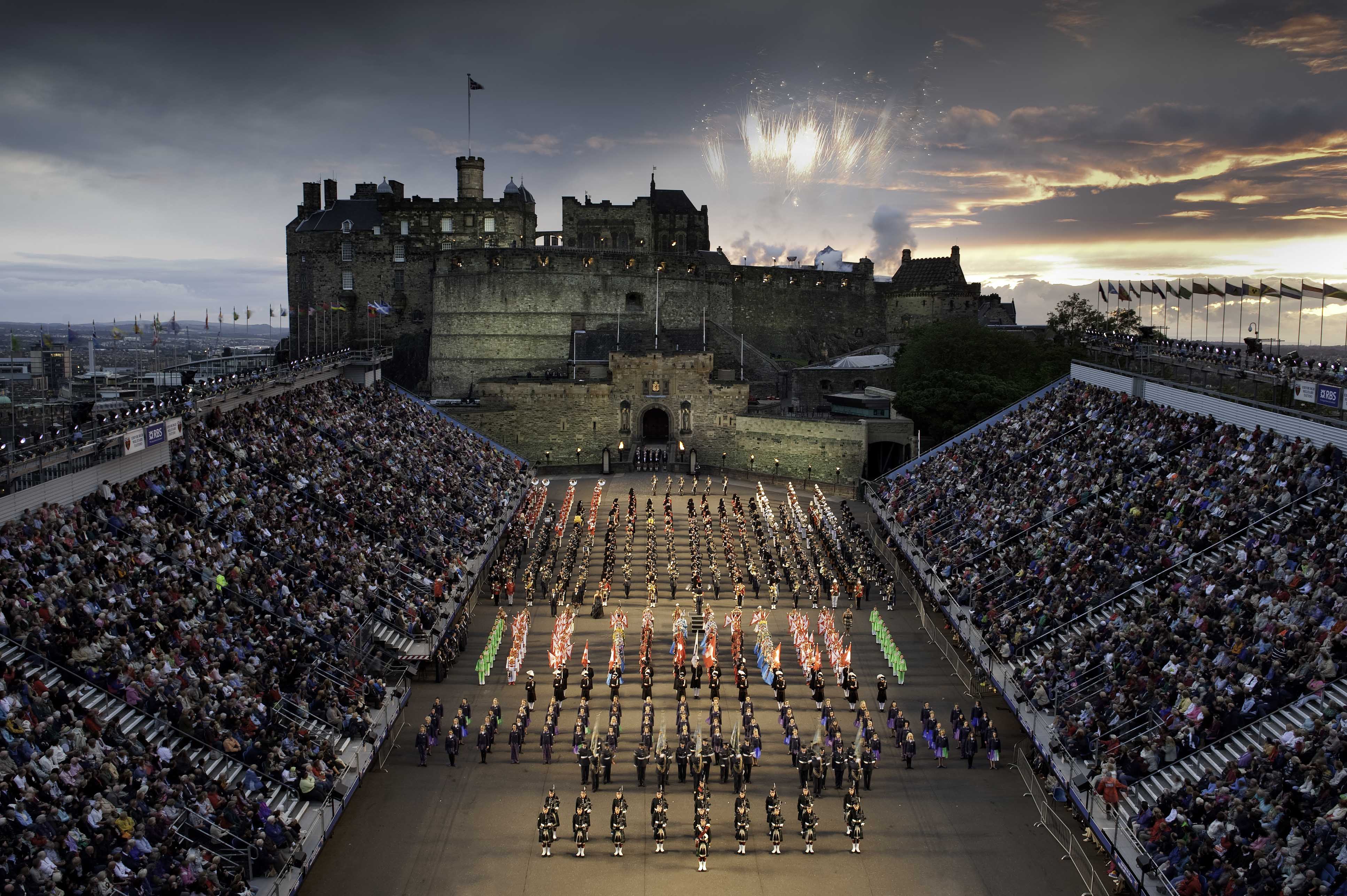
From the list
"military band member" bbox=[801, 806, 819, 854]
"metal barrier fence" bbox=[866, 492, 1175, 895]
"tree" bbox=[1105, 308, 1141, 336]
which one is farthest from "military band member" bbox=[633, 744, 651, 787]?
"tree" bbox=[1105, 308, 1141, 336]

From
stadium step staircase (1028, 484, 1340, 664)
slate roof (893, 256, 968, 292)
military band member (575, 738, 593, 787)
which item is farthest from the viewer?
slate roof (893, 256, 968, 292)

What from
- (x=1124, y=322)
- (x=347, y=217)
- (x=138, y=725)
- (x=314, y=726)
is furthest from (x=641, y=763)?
(x=347, y=217)

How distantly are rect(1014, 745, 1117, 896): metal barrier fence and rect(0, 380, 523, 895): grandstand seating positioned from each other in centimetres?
1285

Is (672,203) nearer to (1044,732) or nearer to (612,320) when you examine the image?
(612,320)

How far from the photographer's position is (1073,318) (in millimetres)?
63719

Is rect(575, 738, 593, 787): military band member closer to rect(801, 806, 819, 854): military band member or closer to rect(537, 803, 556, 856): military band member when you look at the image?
rect(537, 803, 556, 856): military band member

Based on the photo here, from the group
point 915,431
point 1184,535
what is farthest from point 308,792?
point 915,431

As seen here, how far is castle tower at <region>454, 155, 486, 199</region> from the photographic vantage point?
78.6 meters

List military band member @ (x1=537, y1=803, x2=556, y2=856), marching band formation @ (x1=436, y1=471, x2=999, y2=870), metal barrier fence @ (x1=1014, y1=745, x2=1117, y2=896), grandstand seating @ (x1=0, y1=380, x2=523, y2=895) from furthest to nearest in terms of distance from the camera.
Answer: marching band formation @ (x1=436, y1=471, x2=999, y2=870), military band member @ (x1=537, y1=803, x2=556, y2=856), metal barrier fence @ (x1=1014, y1=745, x2=1117, y2=896), grandstand seating @ (x1=0, y1=380, x2=523, y2=895)

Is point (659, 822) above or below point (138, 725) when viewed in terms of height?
below

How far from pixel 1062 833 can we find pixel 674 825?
6994 millimetres

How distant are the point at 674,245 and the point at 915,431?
34.9 meters

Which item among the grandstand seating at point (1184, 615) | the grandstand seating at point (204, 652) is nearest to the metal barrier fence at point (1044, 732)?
the grandstand seating at point (1184, 615)

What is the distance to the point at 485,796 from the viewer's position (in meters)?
21.3
